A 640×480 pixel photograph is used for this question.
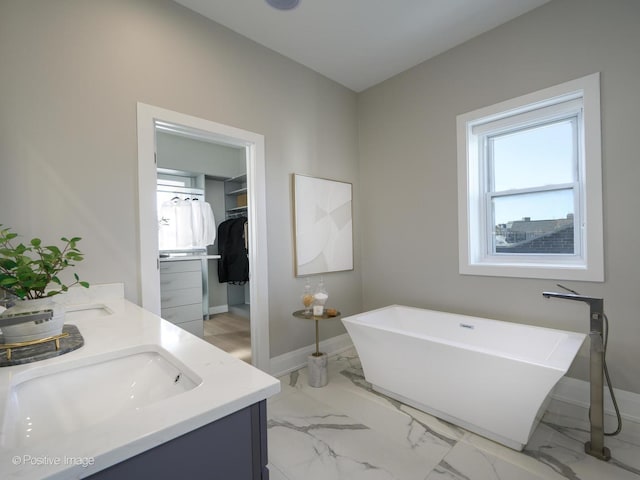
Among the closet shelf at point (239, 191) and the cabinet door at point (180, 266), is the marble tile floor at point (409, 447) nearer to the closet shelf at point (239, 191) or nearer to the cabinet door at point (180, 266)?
the cabinet door at point (180, 266)

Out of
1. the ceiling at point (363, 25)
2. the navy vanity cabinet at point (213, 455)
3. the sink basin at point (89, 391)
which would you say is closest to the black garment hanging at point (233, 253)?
the ceiling at point (363, 25)

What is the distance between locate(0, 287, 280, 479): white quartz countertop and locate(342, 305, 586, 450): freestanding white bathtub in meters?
1.36

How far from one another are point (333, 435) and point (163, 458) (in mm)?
1500

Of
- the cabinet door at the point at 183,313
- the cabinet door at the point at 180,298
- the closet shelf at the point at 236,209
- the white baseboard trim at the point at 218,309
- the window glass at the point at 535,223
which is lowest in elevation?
the white baseboard trim at the point at 218,309

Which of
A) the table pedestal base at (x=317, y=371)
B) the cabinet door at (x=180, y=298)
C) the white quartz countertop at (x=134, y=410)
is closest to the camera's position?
the white quartz countertop at (x=134, y=410)

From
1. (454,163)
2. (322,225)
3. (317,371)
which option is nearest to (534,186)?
(454,163)

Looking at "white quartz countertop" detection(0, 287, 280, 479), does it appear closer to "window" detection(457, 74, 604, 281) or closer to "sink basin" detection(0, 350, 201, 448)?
"sink basin" detection(0, 350, 201, 448)

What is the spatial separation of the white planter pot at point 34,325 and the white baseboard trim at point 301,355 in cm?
182

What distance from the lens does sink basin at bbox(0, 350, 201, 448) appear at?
26.8 inches

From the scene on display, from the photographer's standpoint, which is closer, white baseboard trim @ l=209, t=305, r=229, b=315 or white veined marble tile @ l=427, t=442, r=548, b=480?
white veined marble tile @ l=427, t=442, r=548, b=480

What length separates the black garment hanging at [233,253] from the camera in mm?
4391

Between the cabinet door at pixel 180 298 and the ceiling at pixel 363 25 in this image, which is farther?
the cabinet door at pixel 180 298

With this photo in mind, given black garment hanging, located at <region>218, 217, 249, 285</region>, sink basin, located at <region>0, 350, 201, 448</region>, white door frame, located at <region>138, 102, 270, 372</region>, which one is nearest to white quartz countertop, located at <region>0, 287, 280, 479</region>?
sink basin, located at <region>0, 350, 201, 448</region>

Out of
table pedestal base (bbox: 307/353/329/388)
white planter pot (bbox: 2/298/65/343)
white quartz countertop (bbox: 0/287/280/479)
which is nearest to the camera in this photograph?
white quartz countertop (bbox: 0/287/280/479)
